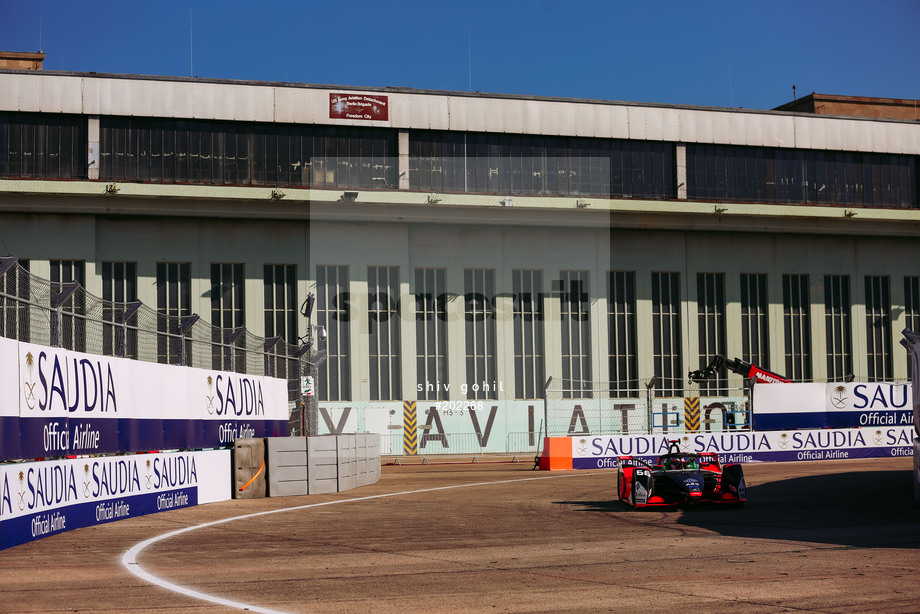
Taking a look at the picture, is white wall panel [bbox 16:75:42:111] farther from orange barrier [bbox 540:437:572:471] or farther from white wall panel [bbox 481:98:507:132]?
orange barrier [bbox 540:437:572:471]

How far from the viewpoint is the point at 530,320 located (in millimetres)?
50812

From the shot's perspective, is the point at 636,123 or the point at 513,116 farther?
the point at 636,123

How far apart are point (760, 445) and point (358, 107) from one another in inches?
899

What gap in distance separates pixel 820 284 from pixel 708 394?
8.56 metres

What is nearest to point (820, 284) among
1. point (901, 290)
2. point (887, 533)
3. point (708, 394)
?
point (901, 290)

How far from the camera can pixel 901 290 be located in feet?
185

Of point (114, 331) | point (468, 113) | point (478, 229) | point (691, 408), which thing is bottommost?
point (691, 408)

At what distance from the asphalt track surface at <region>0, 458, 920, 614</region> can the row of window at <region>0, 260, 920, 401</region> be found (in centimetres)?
2577

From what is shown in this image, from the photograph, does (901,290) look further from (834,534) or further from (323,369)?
(834,534)

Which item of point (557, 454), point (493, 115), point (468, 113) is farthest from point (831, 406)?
point (468, 113)

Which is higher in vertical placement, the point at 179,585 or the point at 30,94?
the point at 30,94

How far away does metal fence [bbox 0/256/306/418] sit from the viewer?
14859 millimetres

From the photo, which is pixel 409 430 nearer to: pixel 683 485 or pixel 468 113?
pixel 468 113

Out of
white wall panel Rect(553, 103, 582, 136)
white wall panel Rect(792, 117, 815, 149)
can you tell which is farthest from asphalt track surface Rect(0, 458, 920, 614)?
white wall panel Rect(792, 117, 815, 149)
